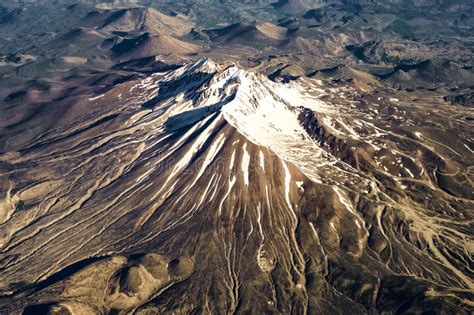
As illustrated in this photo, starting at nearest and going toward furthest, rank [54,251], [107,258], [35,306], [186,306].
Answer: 1. [35,306]
2. [186,306]
3. [107,258]
4. [54,251]

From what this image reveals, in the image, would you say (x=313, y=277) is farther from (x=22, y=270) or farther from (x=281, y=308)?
(x=22, y=270)

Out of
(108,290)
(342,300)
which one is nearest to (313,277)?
(342,300)

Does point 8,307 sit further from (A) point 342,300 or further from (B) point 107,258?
(A) point 342,300

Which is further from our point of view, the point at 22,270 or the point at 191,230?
the point at 191,230

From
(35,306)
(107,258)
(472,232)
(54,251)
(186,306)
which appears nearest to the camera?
(35,306)

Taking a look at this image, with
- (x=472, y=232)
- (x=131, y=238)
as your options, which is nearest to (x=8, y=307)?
(x=131, y=238)

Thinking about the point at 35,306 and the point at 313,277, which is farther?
the point at 313,277

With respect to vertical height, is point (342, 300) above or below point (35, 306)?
below

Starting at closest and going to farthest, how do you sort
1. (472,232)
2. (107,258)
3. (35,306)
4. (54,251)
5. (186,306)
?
(35,306)
(186,306)
(107,258)
(54,251)
(472,232)

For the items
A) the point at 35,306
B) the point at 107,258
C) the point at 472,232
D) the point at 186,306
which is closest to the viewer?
the point at 35,306
